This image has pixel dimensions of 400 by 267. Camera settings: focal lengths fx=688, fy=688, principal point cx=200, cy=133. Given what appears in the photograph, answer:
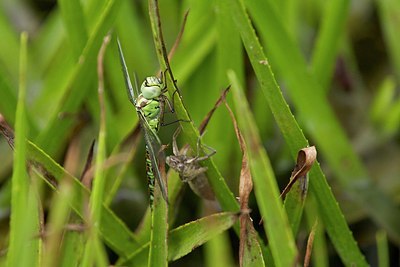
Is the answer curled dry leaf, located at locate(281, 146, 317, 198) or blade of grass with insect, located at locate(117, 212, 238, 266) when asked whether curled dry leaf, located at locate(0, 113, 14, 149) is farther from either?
curled dry leaf, located at locate(281, 146, 317, 198)

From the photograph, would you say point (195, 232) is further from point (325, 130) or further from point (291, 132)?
point (325, 130)

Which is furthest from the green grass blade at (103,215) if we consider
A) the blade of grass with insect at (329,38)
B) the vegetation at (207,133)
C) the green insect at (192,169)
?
the blade of grass with insect at (329,38)

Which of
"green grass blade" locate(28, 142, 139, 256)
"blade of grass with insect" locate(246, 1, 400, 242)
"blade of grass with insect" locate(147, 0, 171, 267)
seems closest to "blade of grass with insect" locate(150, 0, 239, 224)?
"blade of grass with insect" locate(147, 0, 171, 267)

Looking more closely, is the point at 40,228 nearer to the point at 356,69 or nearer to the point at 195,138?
the point at 195,138

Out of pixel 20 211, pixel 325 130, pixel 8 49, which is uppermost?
pixel 8 49

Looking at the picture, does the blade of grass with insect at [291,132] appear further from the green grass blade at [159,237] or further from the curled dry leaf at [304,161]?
the green grass blade at [159,237]

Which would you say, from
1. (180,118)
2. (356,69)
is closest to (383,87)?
(356,69)

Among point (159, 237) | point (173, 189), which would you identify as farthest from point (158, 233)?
point (173, 189)
